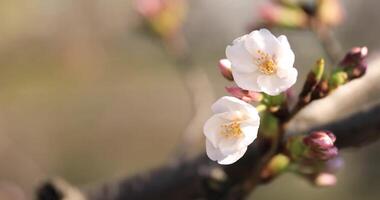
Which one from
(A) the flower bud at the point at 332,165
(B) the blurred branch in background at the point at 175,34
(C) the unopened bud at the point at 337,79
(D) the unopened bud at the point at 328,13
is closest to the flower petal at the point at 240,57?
(C) the unopened bud at the point at 337,79

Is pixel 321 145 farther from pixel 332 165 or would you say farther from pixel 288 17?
pixel 288 17

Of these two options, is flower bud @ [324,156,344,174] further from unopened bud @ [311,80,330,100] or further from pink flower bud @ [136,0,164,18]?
pink flower bud @ [136,0,164,18]

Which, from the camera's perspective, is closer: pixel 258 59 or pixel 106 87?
pixel 258 59

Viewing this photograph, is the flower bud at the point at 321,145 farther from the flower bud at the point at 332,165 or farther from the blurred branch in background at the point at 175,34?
the blurred branch in background at the point at 175,34

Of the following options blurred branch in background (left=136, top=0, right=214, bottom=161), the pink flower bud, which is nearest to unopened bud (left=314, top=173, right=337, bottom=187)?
blurred branch in background (left=136, top=0, right=214, bottom=161)

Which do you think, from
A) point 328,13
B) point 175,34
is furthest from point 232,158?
point 175,34

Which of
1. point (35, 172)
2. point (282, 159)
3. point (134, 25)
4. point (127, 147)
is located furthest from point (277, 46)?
point (127, 147)

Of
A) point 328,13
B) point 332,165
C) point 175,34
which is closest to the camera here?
point 332,165
